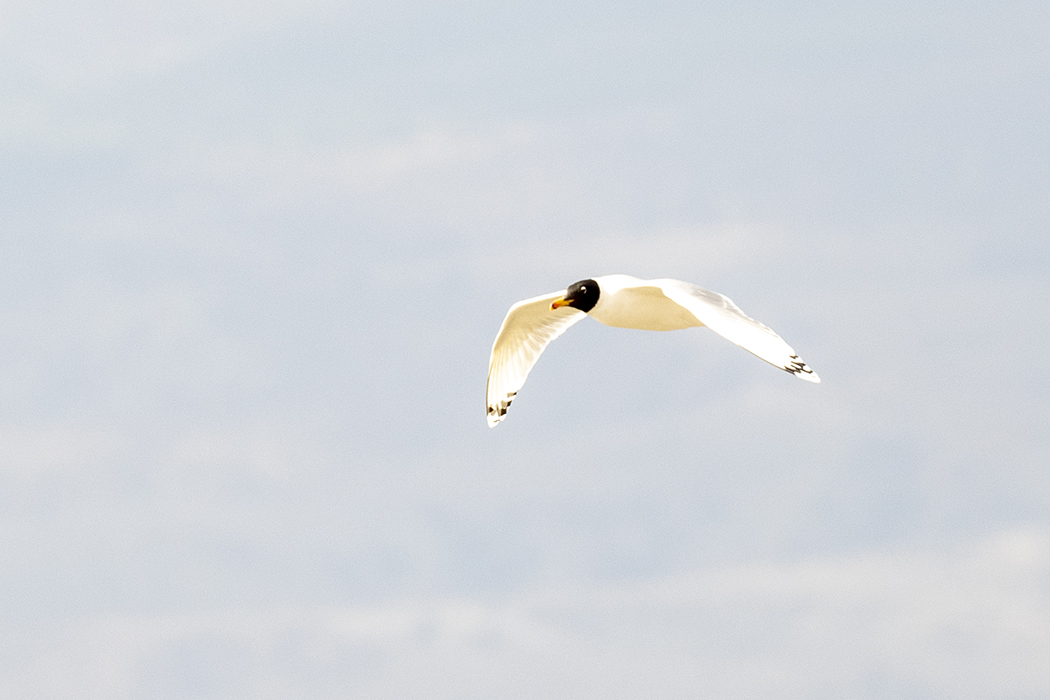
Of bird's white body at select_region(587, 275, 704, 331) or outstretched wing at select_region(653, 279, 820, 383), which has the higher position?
bird's white body at select_region(587, 275, 704, 331)

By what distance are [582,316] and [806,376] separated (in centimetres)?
889

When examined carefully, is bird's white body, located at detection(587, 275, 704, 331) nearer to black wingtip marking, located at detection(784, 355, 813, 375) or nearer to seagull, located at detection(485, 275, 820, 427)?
seagull, located at detection(485, 275, 820, 427)

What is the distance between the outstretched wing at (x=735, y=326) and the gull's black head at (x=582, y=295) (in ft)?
7.23

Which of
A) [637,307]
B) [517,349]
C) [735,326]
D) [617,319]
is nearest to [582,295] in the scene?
[617,319]

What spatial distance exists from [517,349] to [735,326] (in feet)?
25.5

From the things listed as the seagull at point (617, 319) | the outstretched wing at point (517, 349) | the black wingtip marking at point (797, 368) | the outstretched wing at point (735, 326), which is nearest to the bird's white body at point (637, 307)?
the seagull at point (617, 319)

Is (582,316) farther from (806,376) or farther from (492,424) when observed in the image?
(806,376)

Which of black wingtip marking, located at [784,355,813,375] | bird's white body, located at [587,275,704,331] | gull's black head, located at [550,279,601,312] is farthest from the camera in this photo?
gull's black head, located at [550,279,601,312]

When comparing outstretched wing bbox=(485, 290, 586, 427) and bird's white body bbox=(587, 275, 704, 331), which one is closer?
bird's white body bbox=(587, 275, 704, 331)

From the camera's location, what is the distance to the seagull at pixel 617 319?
1948 cm

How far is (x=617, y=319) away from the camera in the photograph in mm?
24516

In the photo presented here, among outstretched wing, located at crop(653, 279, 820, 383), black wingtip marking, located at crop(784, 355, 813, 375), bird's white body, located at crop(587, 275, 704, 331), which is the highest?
bird's white body, located at crop(587, 275, 704, 331)

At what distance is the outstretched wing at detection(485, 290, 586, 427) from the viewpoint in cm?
2680

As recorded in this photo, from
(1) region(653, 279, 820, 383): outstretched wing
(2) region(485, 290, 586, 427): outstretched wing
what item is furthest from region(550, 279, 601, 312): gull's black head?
(1) region(653, 279, 820, 383): outstretched wing
